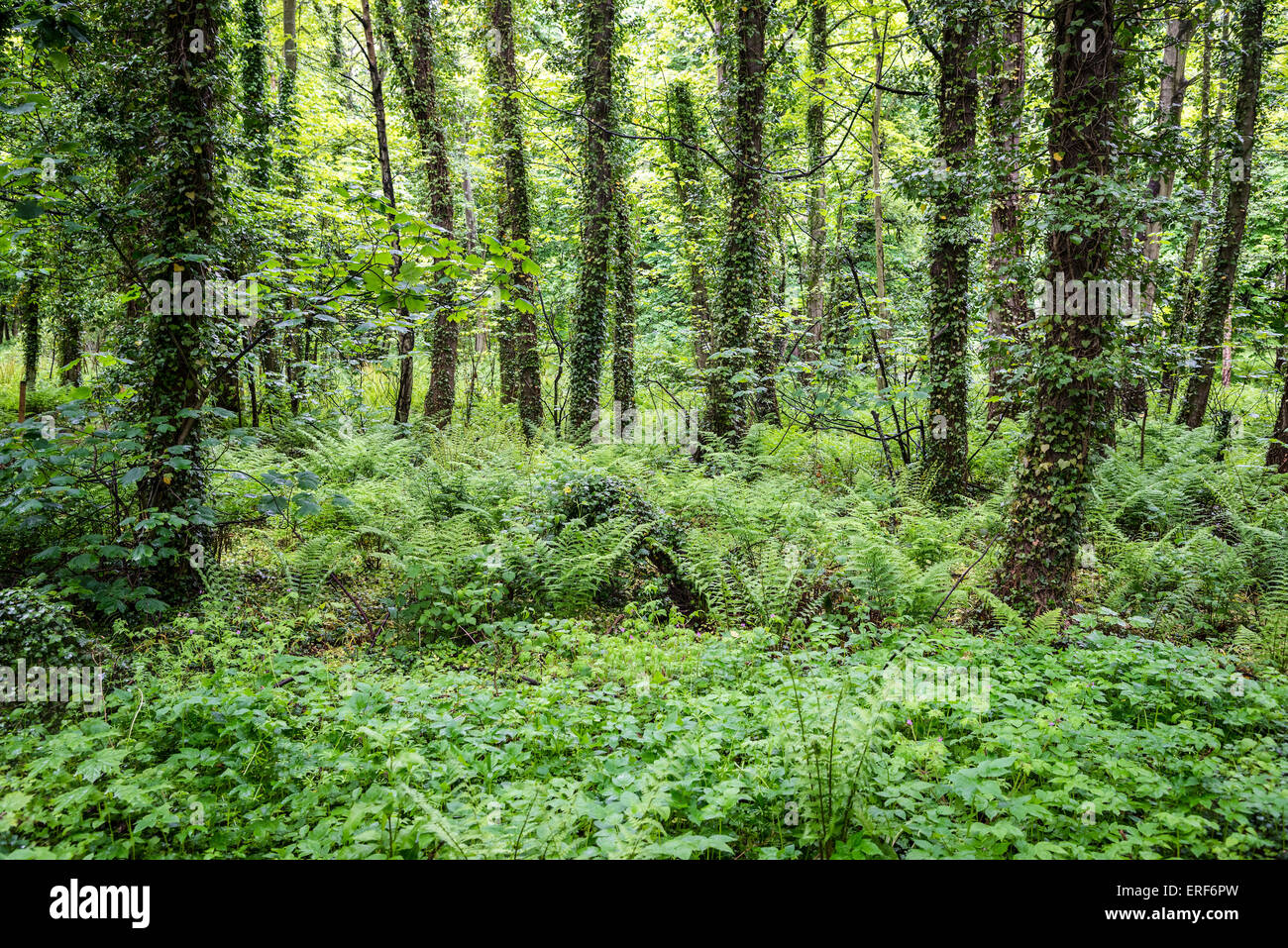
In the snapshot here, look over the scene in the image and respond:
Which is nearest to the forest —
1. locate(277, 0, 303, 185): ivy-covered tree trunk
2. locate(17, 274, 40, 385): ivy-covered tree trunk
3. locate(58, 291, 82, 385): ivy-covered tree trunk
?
locate(277, 0, 303, 185): ivy-covered tree trunk

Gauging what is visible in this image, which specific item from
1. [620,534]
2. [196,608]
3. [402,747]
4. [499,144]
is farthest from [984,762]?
[499,144]

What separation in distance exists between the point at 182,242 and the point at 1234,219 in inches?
585

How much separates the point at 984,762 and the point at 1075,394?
3.90m

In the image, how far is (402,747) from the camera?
3352 mm

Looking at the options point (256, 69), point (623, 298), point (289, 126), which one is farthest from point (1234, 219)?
point (289, 126)

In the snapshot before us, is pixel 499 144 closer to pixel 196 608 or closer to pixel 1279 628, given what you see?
pixel 196 608

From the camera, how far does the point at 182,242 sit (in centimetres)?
540

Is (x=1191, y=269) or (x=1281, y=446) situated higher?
(x=1191, y=269)

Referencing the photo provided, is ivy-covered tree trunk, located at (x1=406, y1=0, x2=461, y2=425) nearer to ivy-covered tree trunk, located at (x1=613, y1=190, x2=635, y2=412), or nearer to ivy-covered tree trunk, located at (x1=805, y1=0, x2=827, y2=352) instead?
ivy-covered tree trunk, located at (x1=613, y1=190, x2=635, y2=412)

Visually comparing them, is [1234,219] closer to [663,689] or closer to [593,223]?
[593,223]

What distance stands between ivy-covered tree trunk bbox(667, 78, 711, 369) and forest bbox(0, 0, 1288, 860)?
2.33 meters

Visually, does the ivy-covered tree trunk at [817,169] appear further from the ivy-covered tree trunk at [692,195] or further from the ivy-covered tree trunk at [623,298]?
the ivy-covered tree trunk at [623,298]

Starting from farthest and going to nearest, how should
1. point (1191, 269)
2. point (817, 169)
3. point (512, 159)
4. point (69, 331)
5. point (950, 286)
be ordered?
point (69, 331) → point (817, 169) → point (512, 159) → point (1191, 269) → point (950, 286)

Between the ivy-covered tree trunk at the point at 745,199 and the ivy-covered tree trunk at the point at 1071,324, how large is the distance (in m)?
5.20
